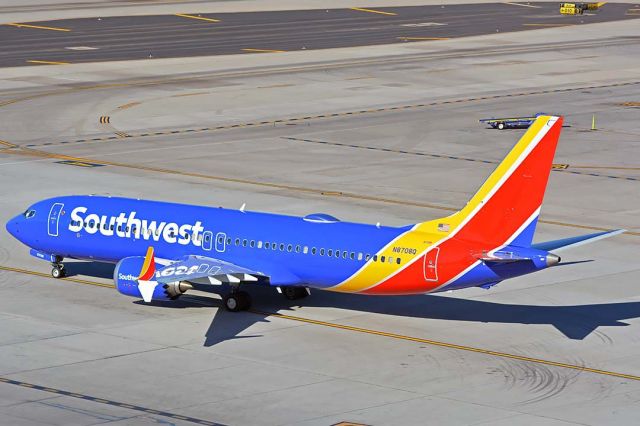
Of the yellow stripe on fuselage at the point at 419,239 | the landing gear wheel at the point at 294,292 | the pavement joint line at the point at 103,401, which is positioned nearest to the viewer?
the pavement joint line at the point at 103,401

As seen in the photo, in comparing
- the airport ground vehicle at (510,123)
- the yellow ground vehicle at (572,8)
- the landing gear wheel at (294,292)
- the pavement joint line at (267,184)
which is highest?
the yellow ground vehicle at (572,8)

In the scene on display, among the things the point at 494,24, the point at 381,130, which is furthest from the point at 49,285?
the point at 494,24

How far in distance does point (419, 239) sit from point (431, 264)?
123cm

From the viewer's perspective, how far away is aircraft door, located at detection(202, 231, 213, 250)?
181 feet

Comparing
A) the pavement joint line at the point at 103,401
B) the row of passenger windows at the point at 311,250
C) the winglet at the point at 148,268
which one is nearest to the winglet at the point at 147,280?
the winglet at the point at 148,268

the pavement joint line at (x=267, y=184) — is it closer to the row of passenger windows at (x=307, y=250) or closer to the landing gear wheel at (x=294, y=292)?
the landing gear wheel at (x=294, y=292)

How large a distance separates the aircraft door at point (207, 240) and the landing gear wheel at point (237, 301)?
2261 mm

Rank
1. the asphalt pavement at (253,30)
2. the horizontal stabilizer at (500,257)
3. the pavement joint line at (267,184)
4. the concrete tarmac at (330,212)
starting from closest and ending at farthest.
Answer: the concrete tarmac at (330,212)
the horizontal stabilizer at (500,257)
the pavement joint line at (267,184)
the asphalt pavement at (253,30)

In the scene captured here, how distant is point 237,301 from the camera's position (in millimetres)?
54406

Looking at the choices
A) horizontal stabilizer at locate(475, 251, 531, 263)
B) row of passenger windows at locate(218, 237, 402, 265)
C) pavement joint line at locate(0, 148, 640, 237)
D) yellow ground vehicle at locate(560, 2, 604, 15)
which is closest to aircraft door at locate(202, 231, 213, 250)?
row of passenger windows at locate(218, 237, 402, 265)

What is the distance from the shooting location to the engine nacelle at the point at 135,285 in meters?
53.2

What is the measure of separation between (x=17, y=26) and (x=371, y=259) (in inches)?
4763

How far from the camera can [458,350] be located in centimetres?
4978

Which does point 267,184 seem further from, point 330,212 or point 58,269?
point 58,269
